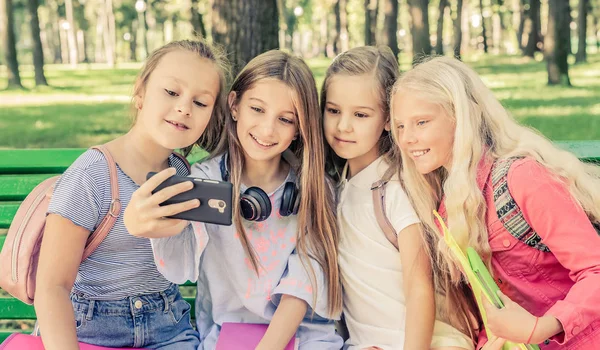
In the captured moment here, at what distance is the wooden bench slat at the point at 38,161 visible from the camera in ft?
11.5

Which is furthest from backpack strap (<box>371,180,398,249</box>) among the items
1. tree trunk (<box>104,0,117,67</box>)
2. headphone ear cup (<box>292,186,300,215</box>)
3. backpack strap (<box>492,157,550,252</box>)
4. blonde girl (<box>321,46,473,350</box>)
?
tree trunk (<box>104,0,117,67</box>)

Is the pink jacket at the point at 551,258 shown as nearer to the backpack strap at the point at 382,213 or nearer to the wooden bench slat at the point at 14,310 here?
the backpack strap at the point at 382,213

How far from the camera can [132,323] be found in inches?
111

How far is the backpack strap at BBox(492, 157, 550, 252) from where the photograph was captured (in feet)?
8.48

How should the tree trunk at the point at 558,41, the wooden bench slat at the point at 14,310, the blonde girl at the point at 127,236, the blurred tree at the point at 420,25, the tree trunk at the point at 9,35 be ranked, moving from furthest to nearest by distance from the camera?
1. the tree trunk at the point at 9,35
2. the tree trunk at the point at 558,41
3. the blurred tree at the point at 420,25
4. the wooden bench slat at the point at 14,310
5. the blonde girl at the point at 127,236

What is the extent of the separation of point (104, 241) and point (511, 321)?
152cm

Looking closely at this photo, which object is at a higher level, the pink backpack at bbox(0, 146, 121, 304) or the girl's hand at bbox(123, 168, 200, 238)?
the girl's hand at bbox(123, 168, 200, 238)

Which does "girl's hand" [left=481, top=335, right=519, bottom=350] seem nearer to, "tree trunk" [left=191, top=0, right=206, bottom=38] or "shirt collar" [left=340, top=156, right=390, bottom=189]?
"shirt collar" [left=340, top=156, right=390, bottom=189]

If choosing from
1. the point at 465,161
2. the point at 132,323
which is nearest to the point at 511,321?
the point at 465,161

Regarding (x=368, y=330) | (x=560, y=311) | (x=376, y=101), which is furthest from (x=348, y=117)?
(x=560, y=311)

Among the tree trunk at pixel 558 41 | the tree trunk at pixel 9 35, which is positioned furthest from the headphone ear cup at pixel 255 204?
the tree trunk at pixel 9 35

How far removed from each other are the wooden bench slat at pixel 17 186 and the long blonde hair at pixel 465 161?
1765 millimetres

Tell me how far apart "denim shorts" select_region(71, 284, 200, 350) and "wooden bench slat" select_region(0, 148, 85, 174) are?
88 cm

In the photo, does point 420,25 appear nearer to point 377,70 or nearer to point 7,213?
point 377,70
